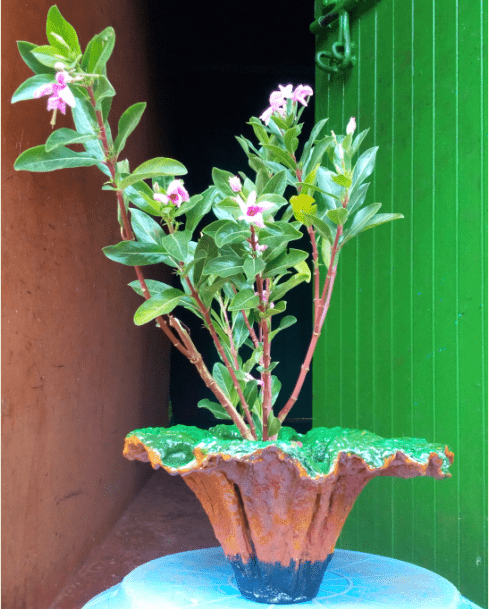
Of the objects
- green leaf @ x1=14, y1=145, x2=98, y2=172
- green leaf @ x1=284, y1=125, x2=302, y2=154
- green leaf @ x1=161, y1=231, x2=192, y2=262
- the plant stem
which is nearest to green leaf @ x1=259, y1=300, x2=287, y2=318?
the plant stem

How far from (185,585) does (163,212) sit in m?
0.71

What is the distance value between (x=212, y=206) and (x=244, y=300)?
0.20 meters

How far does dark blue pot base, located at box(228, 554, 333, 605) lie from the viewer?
3.50 feet

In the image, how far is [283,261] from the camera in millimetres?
1128

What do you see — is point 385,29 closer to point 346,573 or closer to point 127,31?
point 346,573

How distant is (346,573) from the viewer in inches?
48.7

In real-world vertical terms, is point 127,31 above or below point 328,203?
above

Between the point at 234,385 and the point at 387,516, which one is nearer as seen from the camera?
the point at 234,385

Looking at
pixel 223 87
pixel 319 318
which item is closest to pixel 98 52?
pixel 319 318

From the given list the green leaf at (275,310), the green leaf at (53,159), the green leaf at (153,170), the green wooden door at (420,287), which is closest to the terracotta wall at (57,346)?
the green leaf at (53,159)

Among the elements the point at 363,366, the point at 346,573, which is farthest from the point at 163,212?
the point at 363,366

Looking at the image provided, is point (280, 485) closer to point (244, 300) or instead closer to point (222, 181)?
point (244, 300)

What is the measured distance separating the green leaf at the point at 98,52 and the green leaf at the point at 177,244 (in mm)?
315

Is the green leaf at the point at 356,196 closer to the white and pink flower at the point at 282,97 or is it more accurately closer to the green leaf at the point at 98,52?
the white and pink flower at the point at 282,97
